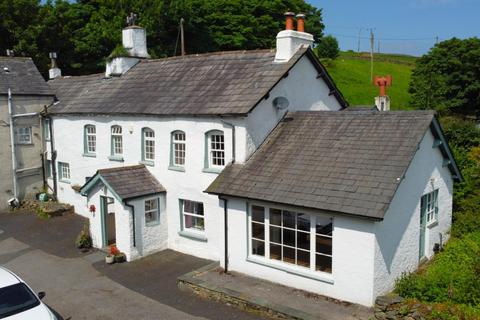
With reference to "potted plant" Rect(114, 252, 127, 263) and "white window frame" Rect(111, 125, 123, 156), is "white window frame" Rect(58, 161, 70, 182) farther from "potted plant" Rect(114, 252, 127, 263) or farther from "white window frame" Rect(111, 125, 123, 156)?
"potted plant" Rect(114, 252, 127, 263)

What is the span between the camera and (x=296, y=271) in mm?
13195

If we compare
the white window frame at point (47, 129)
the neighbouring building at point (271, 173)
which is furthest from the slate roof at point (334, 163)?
the white window frame at point (47, 129)

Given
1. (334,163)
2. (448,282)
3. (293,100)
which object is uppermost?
(293,100)

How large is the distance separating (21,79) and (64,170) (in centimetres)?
583

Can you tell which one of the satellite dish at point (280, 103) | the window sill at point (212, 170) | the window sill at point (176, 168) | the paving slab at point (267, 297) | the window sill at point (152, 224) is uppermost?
the satellite dish at point (280, 103)

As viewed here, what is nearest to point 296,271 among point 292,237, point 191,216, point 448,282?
point 292,237

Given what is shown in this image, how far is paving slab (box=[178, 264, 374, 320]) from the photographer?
11.6m

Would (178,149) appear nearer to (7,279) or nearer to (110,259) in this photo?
(110,259)

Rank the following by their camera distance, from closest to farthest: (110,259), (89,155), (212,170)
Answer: (212,170) < (110,259) < (89,155)

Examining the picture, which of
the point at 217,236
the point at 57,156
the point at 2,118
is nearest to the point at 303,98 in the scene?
the point at 217,236

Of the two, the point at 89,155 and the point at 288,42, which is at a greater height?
the point at 288,42

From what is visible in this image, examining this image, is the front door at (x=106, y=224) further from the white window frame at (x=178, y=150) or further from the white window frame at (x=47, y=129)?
the white window frame at (x=47, y=129)

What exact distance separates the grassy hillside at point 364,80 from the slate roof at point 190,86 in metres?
29.9

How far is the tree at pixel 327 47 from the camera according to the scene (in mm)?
65062
